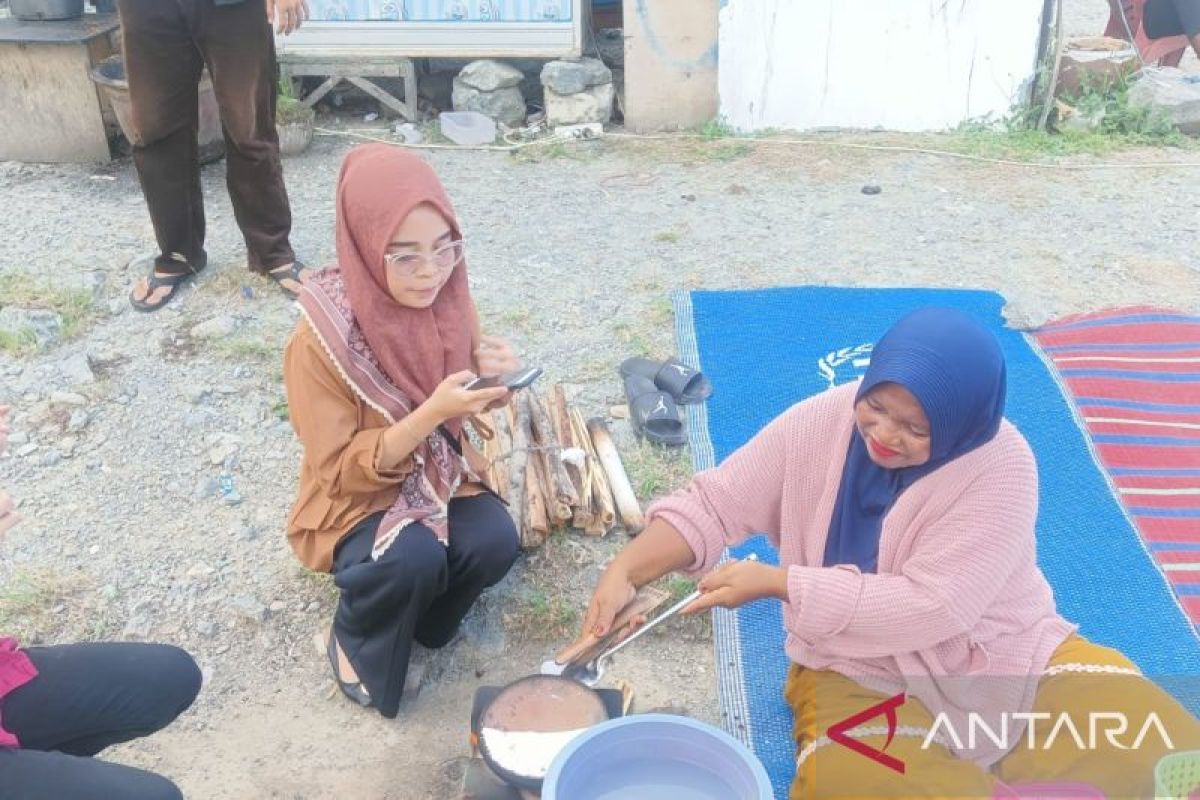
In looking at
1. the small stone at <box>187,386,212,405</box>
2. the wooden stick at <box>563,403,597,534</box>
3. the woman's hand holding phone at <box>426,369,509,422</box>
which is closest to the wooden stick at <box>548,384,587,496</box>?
the wooden stick at <box>563,403,597,534</box>

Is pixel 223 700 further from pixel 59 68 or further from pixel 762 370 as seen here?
pixel 59 68

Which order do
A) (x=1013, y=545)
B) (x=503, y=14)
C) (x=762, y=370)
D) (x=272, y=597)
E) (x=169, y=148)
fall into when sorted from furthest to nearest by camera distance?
(x=503, y=14), (x=169, y=148), (x=762, y=370), (x=272, y=597), (x=1013, y=545)

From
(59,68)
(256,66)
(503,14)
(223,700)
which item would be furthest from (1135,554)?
(59,68)

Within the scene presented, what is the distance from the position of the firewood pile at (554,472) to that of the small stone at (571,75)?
3.76 meters

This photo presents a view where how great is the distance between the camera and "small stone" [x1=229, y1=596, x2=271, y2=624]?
309 centimetres

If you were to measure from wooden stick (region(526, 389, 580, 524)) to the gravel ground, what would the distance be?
0.12 metres

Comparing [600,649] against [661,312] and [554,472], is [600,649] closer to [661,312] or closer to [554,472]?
[554,472]

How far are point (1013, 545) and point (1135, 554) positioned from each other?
1.38m

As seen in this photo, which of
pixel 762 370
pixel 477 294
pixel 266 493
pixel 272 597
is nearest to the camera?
pixel 272 597

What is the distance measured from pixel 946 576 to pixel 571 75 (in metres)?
5.50

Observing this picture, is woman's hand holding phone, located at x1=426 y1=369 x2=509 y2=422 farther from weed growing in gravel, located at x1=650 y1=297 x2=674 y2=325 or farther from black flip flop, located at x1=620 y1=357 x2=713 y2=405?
weed growing in gravel, located at x1=650 y1=297 x2=674 y2=325

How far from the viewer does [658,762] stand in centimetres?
199

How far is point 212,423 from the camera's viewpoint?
3.97 m

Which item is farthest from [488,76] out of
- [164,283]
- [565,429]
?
[565,429]
